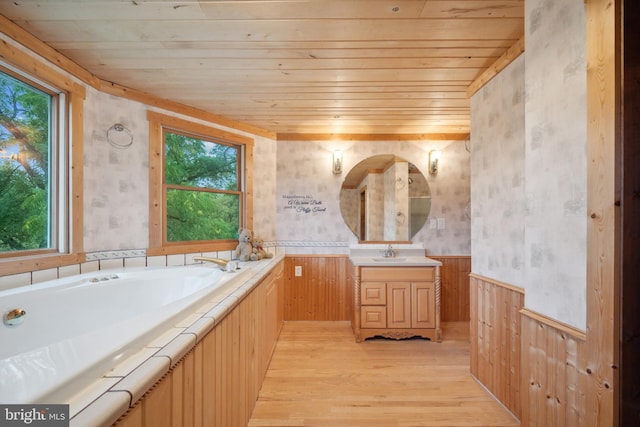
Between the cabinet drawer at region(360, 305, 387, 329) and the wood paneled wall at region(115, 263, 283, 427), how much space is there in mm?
967

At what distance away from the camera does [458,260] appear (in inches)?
127

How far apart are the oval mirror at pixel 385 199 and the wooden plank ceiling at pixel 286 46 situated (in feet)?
2.89

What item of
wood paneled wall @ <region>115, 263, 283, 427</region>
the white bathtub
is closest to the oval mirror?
wood paneled wall @ <region>115, 263, 283, 427</region>

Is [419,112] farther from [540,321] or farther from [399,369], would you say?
[399,369]

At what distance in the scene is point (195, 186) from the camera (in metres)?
2.62

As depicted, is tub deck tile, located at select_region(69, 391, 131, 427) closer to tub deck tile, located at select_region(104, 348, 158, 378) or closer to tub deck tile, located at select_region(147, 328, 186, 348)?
tub deck tile, located at select_region(104, 348, 158, 378)

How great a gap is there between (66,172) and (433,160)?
10.7 feet

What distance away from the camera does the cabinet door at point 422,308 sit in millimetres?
2688

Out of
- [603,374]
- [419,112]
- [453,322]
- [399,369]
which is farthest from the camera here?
[453,322]

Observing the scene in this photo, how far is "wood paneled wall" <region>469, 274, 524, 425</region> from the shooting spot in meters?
1.66

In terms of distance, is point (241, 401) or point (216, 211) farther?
point (216, 211)

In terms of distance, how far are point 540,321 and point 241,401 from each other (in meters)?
1.46

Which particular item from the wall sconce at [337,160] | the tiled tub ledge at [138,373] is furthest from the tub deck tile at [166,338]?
the wall sconce at [337,160]

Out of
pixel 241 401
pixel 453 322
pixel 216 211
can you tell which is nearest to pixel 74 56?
pixel 216 211
